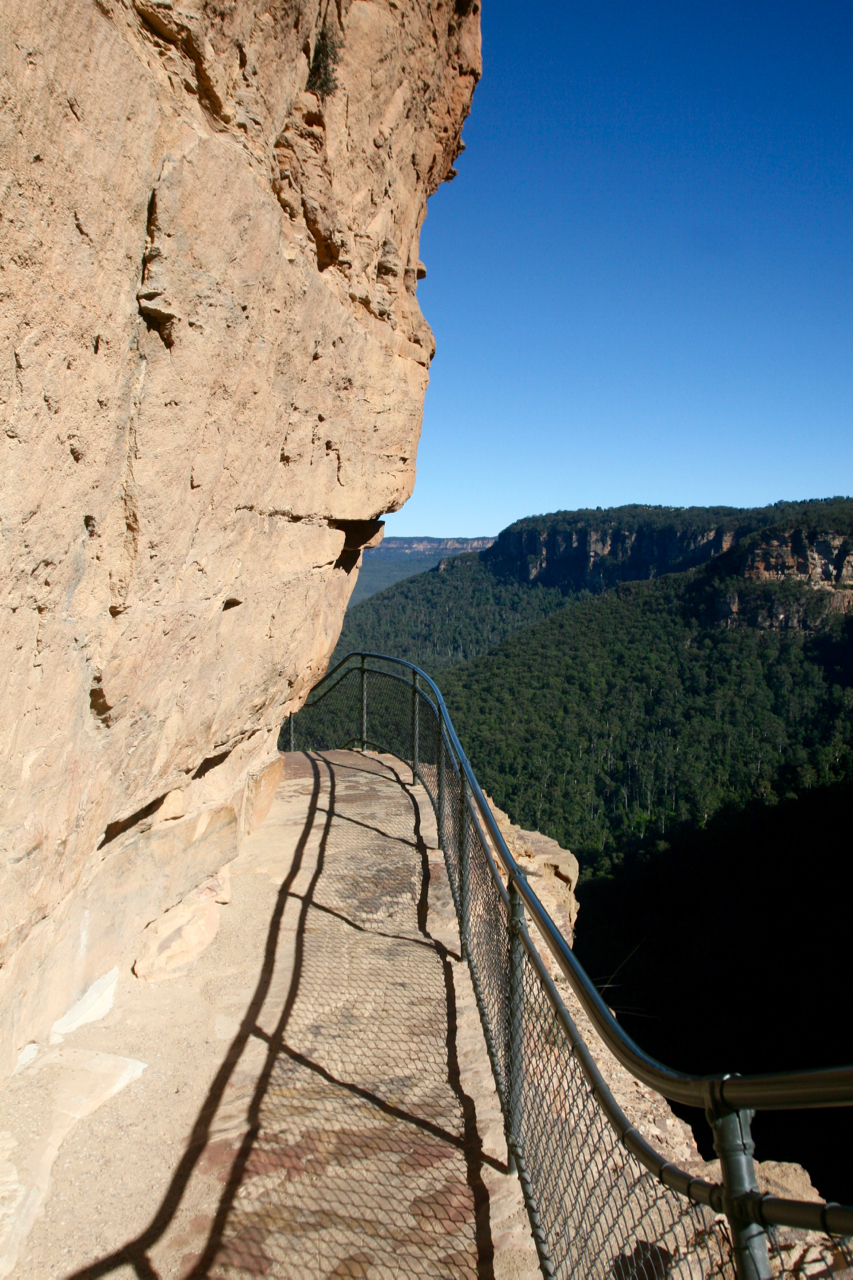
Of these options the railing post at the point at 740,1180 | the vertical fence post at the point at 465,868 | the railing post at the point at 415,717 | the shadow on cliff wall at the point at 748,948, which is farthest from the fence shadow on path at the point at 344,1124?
the shadow on cliff wall at the point at 748,948

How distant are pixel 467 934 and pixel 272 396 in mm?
3011

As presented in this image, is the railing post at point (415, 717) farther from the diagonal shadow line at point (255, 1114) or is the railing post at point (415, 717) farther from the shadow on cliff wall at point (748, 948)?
the shadow on cliff wall at point (748, 948)

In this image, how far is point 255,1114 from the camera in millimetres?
2855

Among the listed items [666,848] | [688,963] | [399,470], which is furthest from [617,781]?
[399,470]

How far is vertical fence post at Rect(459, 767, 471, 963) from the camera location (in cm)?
412

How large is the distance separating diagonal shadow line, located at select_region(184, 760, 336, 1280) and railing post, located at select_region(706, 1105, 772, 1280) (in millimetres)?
Answer: 1756

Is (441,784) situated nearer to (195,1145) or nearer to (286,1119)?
(286,1119)

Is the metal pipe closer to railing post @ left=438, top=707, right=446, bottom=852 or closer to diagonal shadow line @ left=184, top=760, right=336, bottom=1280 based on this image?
railing post @ left=438, top=707, right=446, bottom=852

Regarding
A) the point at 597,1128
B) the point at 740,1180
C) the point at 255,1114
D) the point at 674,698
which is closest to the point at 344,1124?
the point at 255,1114

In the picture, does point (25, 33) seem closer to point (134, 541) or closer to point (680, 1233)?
point (134, 541)

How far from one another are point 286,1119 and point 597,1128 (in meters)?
1.25

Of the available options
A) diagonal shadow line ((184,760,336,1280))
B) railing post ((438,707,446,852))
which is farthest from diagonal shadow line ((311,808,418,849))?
diagonal shadow line ((184,760,336,1280))

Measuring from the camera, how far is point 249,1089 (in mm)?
3012

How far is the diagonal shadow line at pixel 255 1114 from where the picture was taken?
223 centimetres
